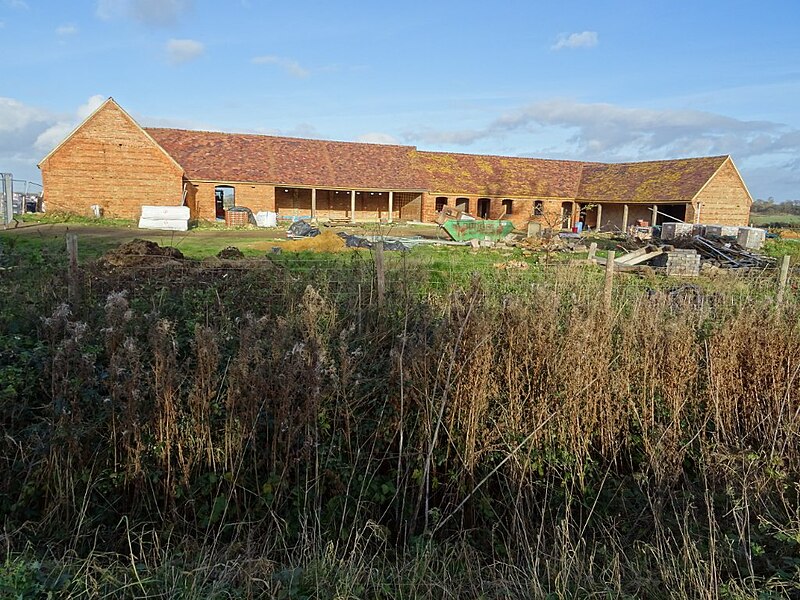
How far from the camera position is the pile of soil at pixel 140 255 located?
898cm

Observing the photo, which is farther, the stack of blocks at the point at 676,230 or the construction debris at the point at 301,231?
the construction debris at the point at 301,231

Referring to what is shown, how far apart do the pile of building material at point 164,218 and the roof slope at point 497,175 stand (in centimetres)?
1608

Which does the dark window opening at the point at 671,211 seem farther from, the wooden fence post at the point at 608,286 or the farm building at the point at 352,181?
the wooden fence post at the point at 608,286

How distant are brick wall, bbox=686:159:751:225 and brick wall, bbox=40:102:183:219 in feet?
99.8

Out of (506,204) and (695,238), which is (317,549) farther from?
(506,204)

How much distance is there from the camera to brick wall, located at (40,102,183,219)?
29625 mm

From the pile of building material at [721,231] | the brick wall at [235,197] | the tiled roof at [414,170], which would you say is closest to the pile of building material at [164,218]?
the brick wall at [235,197]

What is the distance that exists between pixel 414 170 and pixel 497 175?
20.0 ft

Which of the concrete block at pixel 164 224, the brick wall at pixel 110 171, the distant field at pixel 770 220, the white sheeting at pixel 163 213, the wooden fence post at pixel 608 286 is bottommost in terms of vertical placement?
the wooden fence post at pixel 608 286

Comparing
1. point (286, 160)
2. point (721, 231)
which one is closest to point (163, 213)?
point (286, 160)

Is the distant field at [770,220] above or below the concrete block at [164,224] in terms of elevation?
above

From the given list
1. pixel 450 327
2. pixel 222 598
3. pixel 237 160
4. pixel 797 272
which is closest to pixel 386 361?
pixel 450 327

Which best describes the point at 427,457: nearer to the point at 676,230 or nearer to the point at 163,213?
the point at 676,230

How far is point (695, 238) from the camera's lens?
793 inches
